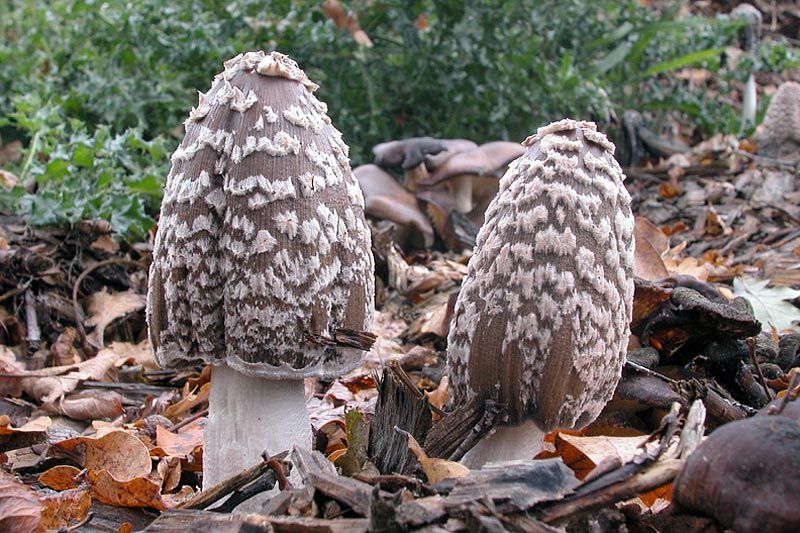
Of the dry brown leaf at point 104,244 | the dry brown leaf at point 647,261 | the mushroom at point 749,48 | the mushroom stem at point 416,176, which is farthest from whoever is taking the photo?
the mushroom at point 749,48

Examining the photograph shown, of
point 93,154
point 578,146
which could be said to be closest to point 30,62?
point 93,154

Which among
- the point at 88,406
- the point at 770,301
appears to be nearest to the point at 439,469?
the point at 88,406

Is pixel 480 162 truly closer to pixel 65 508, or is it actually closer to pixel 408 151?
pixel 408 151

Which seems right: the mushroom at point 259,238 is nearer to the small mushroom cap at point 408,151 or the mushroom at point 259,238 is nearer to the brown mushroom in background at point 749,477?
the brown mushroom in background at point 749,477

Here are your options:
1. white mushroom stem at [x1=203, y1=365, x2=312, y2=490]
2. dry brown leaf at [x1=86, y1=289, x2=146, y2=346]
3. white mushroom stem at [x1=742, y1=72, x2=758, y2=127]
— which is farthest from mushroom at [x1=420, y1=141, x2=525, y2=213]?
white mushroom stem at [x1=742, y1=72, x2=758, y2=127]

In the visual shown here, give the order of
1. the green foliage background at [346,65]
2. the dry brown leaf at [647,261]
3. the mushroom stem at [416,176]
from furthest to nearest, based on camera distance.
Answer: the green foliage background at [346,65]
the mushroom stem at [416,176]
the dry brown leaf at [647,261]

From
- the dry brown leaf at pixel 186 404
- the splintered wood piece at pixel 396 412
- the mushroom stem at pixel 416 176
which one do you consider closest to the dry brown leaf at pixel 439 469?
the splintered wood piece at pixel 396 412
